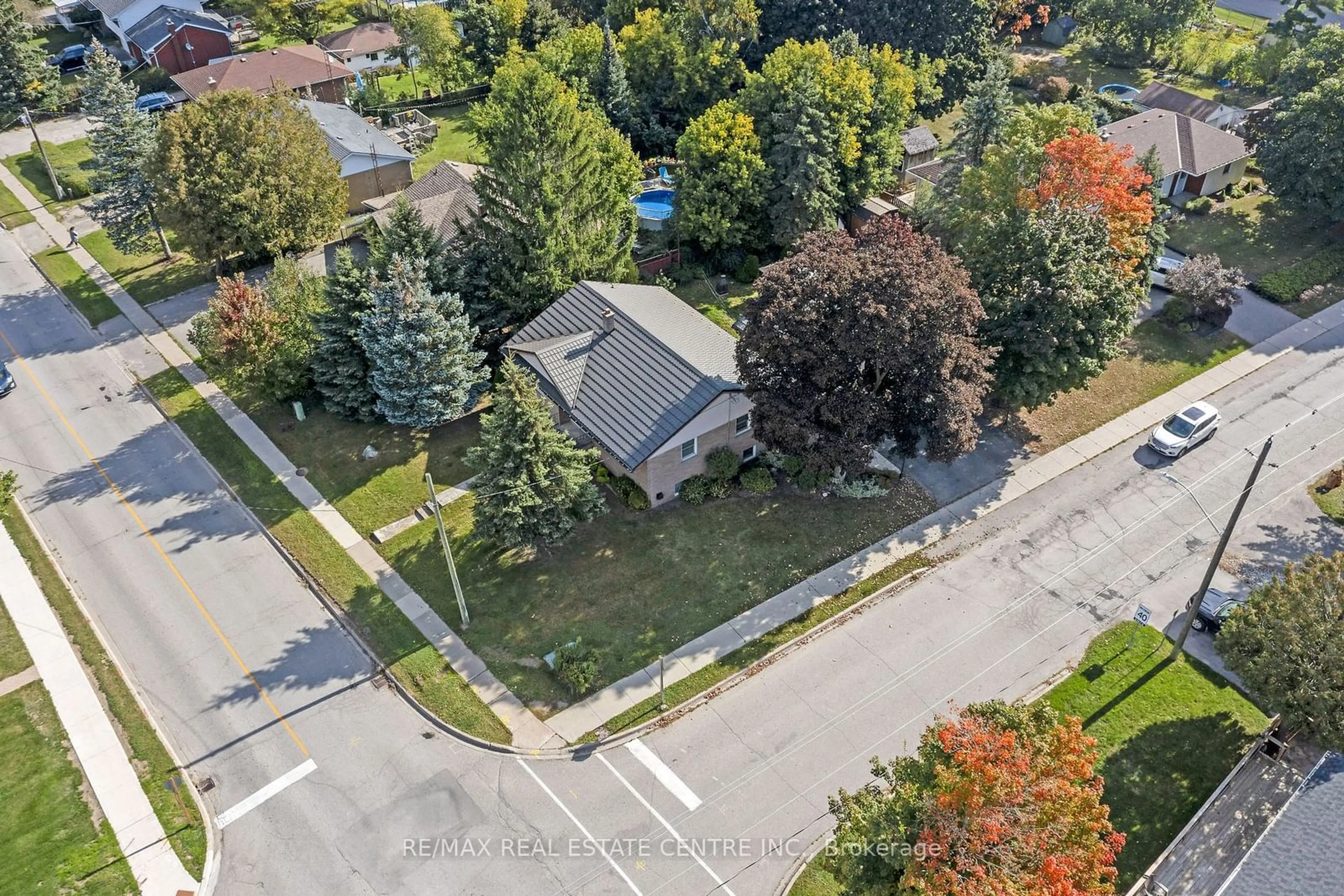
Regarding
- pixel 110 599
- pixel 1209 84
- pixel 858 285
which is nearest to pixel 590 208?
pixel 858 285

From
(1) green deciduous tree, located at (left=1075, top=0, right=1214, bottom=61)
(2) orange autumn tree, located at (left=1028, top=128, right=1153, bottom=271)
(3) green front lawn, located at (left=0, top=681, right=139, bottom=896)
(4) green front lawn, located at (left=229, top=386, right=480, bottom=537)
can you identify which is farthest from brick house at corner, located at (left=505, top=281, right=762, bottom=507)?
(1) green deciduous tree, located at (left=1075, top=0, right=1214, bottom=61)

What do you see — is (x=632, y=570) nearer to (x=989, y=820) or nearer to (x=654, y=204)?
(x=989, y=820)

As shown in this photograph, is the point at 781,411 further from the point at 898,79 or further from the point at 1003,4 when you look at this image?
the point at 1003,4

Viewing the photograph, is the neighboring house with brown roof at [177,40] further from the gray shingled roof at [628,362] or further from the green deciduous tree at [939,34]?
the gray shingled roof at [628,362]

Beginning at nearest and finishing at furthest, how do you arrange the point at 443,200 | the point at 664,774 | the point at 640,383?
the point at 664,774 < the point at 640,383 < the point at 443,200

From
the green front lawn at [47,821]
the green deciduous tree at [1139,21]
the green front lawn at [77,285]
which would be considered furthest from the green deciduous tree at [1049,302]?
the green deciduous tree at [1139,21]

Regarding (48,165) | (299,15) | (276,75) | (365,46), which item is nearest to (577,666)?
(48,165)
